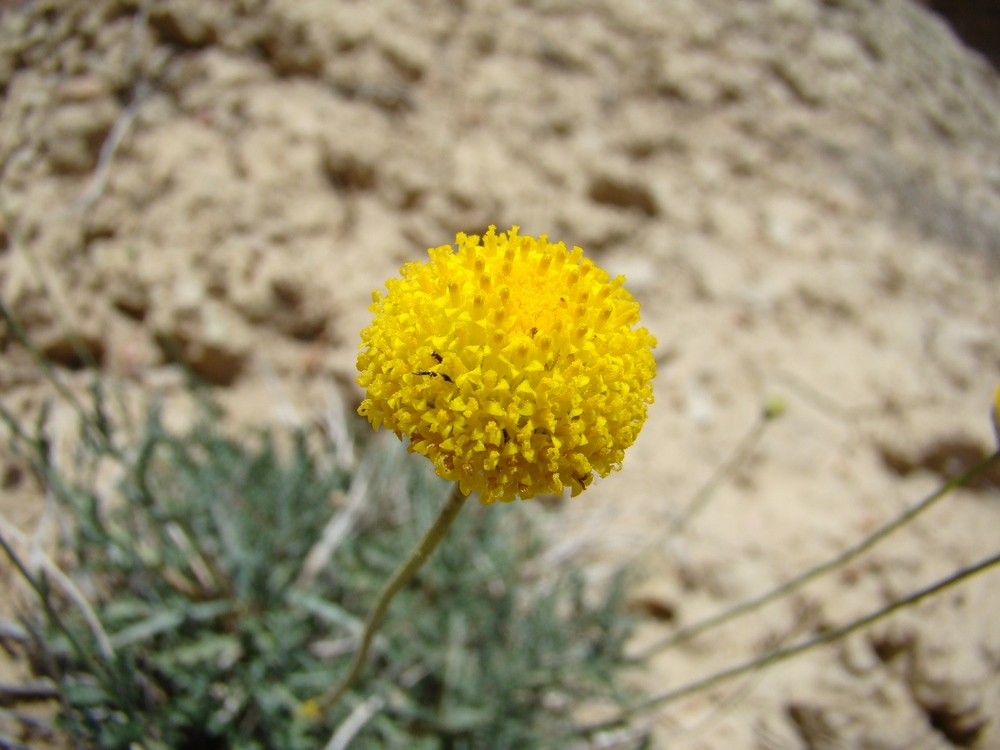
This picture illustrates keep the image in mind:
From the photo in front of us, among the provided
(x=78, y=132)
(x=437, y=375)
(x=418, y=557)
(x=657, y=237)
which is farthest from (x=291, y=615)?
(x=657, y=237)

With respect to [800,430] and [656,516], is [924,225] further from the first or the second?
[656,516]

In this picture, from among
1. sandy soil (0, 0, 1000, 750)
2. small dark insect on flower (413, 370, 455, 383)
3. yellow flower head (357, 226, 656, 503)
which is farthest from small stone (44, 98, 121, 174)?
small dark insect on flower (413, 370, 455, 383)

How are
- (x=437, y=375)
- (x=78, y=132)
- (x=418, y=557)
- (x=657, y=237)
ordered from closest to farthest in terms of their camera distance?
1. (x=437, y=375)
2. (x=418, y=557)
3. (x=78, y=132)
4. (x=657, y=237)

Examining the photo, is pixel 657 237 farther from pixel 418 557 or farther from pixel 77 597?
pixel 77 597

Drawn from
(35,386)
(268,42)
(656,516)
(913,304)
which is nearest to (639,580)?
(656,516)

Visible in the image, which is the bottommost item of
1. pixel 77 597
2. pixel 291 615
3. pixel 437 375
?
pixel 291 615

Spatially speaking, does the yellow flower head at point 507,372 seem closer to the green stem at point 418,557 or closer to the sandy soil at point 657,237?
the green stem at point 418,557
